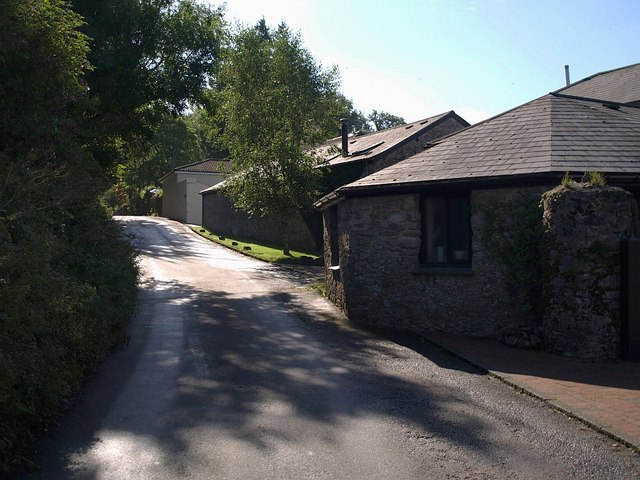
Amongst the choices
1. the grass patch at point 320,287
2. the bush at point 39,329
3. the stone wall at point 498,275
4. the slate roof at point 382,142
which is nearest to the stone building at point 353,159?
the slate roof at point 382,142

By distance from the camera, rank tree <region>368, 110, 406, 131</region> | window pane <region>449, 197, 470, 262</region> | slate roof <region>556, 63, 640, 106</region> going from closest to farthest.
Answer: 1. window pane <region>449, 197, 470, 262</region>
2. slate roof <region>556, 63, 640, 106</region>
3. tree <region>368, 110, 406, 131</region>

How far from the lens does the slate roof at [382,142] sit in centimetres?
2795

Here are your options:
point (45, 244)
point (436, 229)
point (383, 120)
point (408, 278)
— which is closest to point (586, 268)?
point (436, 229)

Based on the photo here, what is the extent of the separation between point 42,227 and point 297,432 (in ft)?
15.2

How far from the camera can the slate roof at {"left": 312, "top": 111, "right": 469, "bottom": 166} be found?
91.7ft

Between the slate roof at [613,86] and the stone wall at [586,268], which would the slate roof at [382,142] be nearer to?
the slate roof at [613,86]

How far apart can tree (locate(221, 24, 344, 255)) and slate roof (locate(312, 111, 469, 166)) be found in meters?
1.42

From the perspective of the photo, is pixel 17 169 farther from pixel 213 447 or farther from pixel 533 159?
pixel 533 159

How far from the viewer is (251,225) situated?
37.4 m

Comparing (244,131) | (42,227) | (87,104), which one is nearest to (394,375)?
(42,227)

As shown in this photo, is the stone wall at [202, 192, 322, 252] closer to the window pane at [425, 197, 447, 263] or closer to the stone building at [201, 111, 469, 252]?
the stone building at [201, 111, 469, 252]

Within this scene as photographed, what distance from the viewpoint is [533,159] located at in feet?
38.0

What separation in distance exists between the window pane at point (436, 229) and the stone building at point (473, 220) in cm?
2

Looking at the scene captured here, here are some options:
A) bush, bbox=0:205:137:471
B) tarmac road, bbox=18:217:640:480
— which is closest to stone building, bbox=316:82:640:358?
tarmac road, bbox=18:217:640:480
